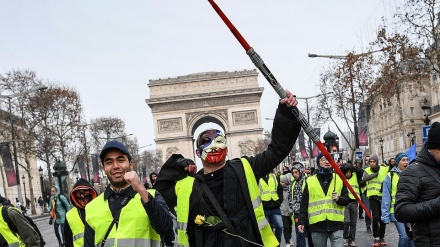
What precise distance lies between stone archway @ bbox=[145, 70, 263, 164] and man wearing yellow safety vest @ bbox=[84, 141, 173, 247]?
233 ft

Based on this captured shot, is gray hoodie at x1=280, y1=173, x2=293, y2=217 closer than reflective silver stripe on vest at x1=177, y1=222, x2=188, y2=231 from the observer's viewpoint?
No

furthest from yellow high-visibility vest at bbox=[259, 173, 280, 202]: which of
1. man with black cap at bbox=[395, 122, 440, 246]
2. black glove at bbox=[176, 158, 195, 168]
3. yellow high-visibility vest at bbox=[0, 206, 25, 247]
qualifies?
man with black cap at bbox=[395, 122, 440, 246]

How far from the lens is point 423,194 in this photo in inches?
186

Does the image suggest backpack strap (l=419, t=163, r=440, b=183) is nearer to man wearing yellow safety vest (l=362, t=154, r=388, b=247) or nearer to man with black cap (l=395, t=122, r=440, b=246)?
man with black cap (l=395, t=122, r=440, b=246)

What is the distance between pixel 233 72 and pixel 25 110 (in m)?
32.8

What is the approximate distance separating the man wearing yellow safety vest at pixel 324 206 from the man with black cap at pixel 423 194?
2.89 metres

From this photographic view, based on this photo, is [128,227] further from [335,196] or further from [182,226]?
[335,196]

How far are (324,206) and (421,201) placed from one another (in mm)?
3108

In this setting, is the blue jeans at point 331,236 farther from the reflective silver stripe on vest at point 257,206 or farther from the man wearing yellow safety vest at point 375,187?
the man wearing yellow safety vest at point 375,187

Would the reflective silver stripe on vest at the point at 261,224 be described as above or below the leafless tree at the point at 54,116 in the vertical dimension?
below

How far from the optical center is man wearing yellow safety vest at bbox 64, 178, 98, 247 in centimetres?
536

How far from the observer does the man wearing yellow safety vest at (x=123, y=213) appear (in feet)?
12.9

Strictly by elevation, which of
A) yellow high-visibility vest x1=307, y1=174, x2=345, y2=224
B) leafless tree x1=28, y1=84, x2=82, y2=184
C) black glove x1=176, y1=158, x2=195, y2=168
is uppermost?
leafless tree x1=28, y1=84, x2=82, y2=184

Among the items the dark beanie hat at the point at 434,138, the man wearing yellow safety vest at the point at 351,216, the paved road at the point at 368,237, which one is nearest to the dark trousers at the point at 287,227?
the paved road at the point at 368,237
